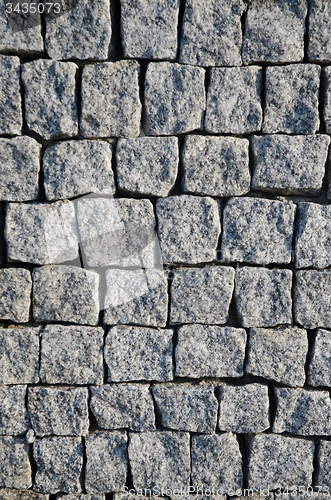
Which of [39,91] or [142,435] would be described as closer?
[39,91]

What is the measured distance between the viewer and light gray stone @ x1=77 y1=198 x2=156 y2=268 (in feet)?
7.57

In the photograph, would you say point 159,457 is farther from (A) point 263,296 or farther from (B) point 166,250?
(B) point 166,250

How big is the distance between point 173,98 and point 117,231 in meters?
0.95

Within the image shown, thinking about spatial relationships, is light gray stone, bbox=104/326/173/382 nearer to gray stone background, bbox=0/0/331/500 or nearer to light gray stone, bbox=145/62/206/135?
gray stone background, bbox=0/0/331/500

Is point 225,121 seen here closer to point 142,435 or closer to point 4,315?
point 4,315

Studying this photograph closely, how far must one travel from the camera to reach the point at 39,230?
2.31 metres

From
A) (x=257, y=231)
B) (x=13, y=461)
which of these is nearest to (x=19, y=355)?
(x=13, y=461)

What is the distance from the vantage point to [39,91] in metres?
2.23

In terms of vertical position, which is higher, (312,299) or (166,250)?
(166,250)

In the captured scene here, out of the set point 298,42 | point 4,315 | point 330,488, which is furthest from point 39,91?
point 330,488

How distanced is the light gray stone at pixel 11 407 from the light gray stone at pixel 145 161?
5.20 feet

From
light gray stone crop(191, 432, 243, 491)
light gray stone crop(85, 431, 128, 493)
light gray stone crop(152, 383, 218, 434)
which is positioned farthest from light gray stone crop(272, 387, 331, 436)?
light gray stone crop(85, 431, 128, 493)

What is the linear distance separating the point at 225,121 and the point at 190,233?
2.55 feet

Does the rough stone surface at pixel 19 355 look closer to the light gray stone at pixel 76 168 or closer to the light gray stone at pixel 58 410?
the light gray stone at pixel 58 410
